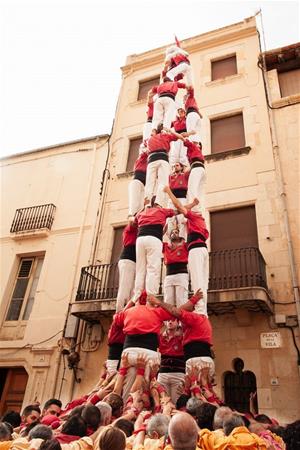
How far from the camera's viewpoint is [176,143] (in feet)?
22.7

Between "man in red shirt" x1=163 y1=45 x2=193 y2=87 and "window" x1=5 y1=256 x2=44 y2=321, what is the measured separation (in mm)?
7073

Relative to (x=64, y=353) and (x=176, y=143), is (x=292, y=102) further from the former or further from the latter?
(x=64, y=353)

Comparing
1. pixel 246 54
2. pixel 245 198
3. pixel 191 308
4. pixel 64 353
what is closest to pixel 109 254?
pixel 64 353

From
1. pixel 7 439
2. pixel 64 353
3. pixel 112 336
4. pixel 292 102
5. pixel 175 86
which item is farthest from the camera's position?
pixel 292 102

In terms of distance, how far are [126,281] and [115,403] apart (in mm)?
2025

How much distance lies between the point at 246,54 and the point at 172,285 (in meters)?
10.0

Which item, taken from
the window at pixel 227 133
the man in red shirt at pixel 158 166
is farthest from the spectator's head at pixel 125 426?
the window at pixel 227 133

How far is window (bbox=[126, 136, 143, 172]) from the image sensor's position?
40.3 feet

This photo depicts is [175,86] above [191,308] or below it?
above

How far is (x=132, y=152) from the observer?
12.6m

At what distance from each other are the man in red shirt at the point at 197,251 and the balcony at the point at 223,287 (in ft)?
7.58

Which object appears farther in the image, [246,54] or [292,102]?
[246,54]

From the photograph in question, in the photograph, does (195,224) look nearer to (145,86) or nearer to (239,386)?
(239,386)

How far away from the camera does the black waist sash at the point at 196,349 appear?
4672mm
